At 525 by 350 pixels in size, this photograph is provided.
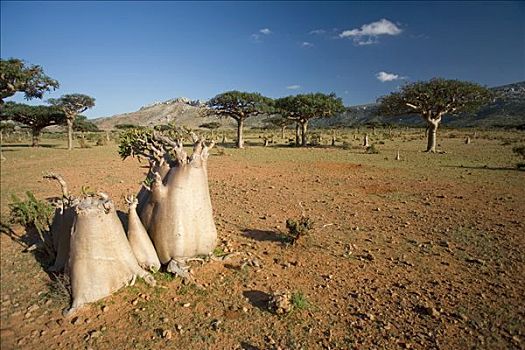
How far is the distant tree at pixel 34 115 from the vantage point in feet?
105

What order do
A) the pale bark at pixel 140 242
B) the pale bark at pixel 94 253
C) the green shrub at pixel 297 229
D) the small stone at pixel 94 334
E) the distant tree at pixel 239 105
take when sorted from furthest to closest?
the distant tree at pixel 239 105 < the green shrub at pixel 297 229 < the pale bark at pixel 140 242 < the pale bark at pixel 94 253 < the small stone at pixel 94 334

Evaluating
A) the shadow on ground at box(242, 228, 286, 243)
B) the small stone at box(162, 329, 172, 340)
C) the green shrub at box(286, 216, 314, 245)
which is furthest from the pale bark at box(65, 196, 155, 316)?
the green shrub at box(286, 216, 314, 245)

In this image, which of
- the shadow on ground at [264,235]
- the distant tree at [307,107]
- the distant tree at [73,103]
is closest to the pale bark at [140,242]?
the shadow on ground at [264,235]

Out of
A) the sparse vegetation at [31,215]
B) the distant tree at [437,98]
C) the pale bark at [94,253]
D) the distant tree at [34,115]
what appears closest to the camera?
the pale bark at [94,253]

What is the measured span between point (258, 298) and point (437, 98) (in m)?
26.4

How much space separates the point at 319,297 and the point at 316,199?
18.7 ft

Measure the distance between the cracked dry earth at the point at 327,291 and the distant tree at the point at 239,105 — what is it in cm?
2344

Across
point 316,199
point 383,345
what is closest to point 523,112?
point 316,199

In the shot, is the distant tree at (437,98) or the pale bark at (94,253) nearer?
the pale bark at (94,253)

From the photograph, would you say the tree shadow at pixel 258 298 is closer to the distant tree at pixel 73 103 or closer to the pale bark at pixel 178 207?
the pale bark at pixel 178 207

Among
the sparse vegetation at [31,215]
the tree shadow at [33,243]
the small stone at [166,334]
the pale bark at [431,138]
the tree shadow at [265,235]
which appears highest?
the pale bark at [431,138]

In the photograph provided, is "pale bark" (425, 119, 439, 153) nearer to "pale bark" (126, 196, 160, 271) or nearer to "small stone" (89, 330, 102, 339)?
"pale bark" (126, 196, 160, 271)

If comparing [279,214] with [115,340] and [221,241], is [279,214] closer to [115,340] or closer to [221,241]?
[221,241]

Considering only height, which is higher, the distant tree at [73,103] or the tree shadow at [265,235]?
the distant tree at [73,103]
